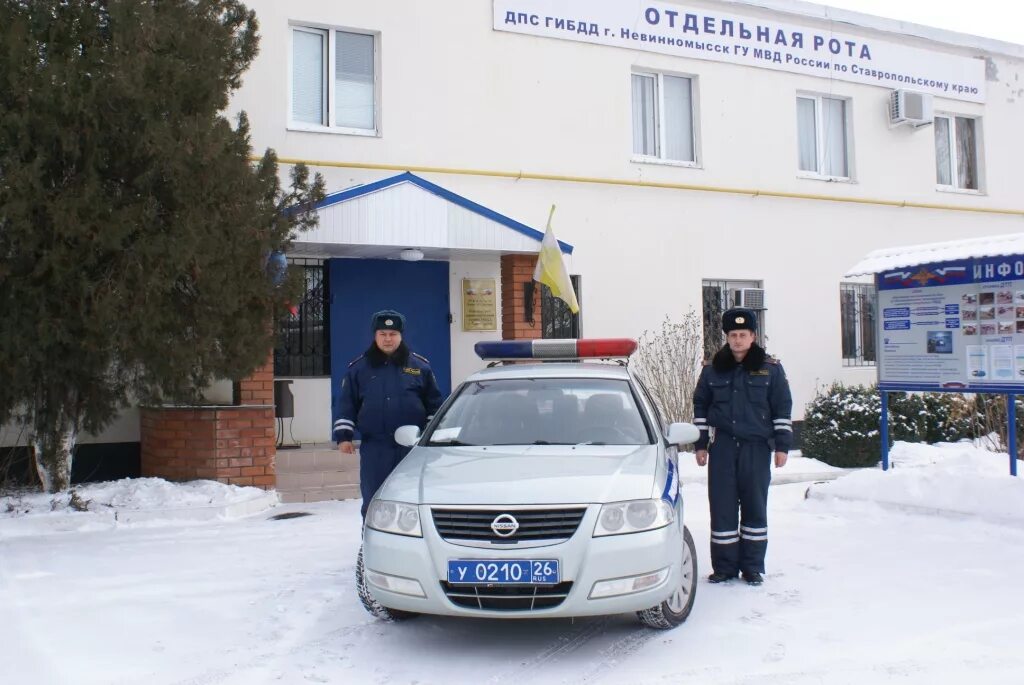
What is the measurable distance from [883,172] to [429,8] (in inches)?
305

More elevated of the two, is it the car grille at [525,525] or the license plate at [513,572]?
the car grille at [525,525]

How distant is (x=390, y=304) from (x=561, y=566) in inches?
301

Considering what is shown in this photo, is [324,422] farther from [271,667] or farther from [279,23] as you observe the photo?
[271,667]

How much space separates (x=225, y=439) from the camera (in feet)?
30.2

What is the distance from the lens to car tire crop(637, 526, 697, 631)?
16.6ft

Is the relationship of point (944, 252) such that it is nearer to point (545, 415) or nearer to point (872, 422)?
point (872, 422)

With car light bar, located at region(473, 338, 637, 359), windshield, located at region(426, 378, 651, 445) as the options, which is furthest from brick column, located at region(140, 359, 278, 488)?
windshield, located at region(426, 378, 651, 445)

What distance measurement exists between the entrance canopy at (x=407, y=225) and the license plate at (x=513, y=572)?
5392 millimetres

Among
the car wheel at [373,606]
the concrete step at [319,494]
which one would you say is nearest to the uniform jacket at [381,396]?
the car wheel at [373,606]

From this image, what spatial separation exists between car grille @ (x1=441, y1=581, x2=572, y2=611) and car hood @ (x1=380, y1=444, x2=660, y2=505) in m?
0.40

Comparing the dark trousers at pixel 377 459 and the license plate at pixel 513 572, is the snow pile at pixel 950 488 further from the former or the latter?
the license plate at pixel 513 572

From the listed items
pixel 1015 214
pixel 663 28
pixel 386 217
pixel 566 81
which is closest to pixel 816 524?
pixel 386 217

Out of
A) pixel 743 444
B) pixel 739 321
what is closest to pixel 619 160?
pixel 739 321

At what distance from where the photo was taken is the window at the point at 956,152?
1600 cm
